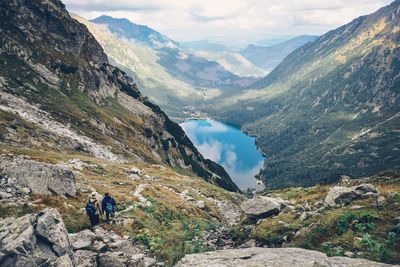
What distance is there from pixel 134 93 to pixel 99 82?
35194 mm

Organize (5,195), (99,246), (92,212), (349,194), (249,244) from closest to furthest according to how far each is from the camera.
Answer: (99,246), (5,195), (249,244), (92,212), (349,194)

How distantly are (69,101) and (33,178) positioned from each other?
327ft

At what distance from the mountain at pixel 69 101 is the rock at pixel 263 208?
47.1 m

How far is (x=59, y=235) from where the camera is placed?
75.4 feet

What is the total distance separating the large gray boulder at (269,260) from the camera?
1789cm

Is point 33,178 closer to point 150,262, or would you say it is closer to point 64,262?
point 150,262

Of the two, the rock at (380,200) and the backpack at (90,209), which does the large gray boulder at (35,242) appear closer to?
the backpack at (90,209)

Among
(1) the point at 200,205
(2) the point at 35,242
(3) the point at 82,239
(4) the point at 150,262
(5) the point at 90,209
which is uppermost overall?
(1) the point at 200,205

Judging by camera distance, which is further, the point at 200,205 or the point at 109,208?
the point at 200,205

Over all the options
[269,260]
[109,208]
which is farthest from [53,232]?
[269,260]

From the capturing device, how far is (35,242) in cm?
2197

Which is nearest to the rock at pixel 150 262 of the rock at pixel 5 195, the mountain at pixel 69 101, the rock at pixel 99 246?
the rock at pixel 99 246

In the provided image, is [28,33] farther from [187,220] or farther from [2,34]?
[187,220]

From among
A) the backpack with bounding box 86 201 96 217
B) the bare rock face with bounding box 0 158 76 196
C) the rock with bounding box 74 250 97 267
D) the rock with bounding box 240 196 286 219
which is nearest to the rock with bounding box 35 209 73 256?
the rock with bounding box 74 250 97 267
